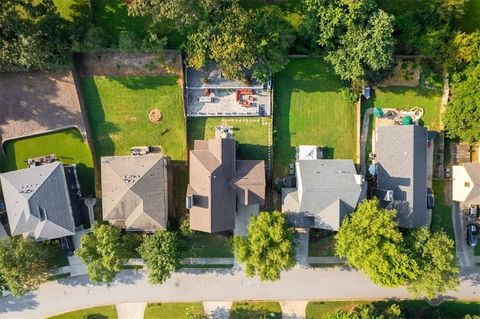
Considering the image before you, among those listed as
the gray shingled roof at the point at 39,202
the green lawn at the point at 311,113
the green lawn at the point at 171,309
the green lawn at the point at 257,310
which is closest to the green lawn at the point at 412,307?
the green lawn at the point at 257,310

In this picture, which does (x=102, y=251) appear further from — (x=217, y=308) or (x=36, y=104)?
(x=36, y=104)

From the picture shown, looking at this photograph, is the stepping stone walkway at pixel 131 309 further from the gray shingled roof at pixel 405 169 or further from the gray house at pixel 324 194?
the gray shingled roof at pixel 405 169

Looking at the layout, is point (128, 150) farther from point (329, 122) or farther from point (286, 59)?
point (329, 122)

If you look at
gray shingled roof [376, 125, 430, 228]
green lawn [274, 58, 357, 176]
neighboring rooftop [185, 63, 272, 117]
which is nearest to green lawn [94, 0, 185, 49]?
neighboring rooftop [185, 63, 272, 117]

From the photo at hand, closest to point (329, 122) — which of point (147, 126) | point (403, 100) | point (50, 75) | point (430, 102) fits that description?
point (403, 100)

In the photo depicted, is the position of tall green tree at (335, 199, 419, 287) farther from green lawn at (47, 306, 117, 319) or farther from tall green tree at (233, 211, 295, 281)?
green lawn at (47, 306, 117, 319)

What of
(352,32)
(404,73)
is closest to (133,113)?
(352,32)
